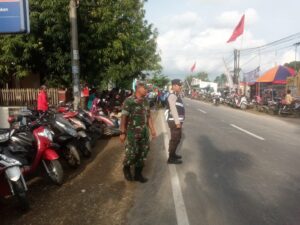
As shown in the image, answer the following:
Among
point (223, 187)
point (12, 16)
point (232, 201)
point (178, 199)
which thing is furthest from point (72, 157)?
point (232, 201)

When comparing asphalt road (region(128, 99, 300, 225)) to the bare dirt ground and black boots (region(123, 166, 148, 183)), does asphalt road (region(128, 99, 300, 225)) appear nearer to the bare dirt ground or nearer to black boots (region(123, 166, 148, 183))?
black boots (region(123, 166, 148, 183))

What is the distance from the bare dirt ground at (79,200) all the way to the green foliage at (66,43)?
6.74 meters

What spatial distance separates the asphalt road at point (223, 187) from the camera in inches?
180

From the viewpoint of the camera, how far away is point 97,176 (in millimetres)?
6836

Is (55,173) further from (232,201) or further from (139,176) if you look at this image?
(232,201)

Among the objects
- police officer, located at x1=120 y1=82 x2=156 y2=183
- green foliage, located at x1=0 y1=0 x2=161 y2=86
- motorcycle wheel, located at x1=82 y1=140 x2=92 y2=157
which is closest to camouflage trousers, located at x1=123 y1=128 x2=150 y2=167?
police officer, located at x1=120 y1=82 x2=156 y2=183

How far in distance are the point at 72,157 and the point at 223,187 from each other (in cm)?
311

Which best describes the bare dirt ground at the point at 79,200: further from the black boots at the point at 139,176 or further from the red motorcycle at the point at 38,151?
the red motorcycle at the point at 38,151

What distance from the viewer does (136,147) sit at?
5.95m

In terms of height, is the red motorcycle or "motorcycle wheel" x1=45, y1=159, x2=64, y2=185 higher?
the red motorcycle

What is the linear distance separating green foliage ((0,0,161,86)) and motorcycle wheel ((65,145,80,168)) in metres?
6.48

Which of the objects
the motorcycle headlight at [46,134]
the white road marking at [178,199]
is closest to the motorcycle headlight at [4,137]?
the motorcycle headlight at [46,134]

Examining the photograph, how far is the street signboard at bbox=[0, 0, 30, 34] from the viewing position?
694 centimetres

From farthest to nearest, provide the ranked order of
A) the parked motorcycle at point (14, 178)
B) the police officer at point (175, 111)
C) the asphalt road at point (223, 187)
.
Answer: the police officer at point (175, 111), the parked motorcycle at point (14, 178), the asphalt road at point (223, 187)
